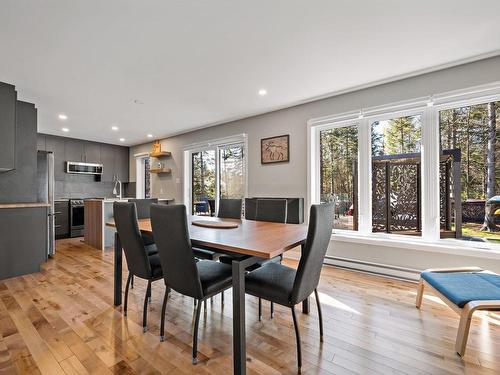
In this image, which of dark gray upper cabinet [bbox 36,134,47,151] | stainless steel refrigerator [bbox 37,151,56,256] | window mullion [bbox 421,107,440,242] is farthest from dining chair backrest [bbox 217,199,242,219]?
dark gray upper cabinet [bbox 36,134,47,151]

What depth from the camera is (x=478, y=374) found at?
143 centimetres

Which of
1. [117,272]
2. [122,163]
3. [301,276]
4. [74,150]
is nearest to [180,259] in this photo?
[301,276]

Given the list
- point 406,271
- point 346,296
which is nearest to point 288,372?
point 346,296

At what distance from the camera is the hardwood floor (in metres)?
1.50

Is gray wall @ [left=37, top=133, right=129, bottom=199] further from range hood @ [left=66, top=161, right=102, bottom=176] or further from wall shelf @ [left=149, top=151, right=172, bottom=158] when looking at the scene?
wall shelf @ [left=149, top=151, right=172, bottom=158]

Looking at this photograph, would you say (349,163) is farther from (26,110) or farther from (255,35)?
(26,110)

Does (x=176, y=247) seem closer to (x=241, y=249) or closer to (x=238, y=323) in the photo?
(x=241, y=249)

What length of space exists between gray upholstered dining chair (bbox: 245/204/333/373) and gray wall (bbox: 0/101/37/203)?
3.54 metres

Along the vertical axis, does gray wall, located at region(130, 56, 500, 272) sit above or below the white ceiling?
below

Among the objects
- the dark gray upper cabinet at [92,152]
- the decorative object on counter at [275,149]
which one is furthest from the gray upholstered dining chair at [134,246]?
the dark gray upper cabinet at [92,152]

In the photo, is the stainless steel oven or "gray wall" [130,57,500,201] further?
the stainless steel oven

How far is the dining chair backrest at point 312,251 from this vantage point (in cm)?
143

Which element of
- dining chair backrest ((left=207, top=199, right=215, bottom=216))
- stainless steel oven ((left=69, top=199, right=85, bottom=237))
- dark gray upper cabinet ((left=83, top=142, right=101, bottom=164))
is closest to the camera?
dining chair backrest ((left=207, top=199, right=215, bottom=216))

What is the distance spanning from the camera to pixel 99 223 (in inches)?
179
